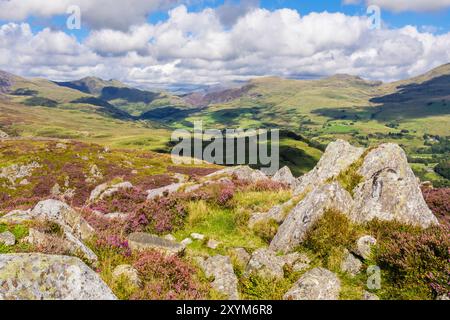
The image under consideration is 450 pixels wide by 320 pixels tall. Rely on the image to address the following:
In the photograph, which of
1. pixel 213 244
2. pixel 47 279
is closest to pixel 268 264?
pixel 213 244

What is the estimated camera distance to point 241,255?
494 inches

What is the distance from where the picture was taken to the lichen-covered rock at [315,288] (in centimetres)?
922

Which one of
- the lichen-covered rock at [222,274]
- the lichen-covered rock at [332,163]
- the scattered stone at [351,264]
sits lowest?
the lichen-covered rock at [222,274]

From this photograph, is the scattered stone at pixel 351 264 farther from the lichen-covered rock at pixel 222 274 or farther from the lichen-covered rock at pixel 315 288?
the lichen-covered rock at pixel 222 274

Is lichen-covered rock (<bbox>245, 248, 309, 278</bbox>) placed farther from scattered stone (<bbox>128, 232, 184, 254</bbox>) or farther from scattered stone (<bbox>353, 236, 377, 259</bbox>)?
scattered stone (<bbox>128, 232, 184, 254</bbox>)

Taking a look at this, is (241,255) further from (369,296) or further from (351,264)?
(369,296)

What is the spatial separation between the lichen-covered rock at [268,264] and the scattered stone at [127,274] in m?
3.71

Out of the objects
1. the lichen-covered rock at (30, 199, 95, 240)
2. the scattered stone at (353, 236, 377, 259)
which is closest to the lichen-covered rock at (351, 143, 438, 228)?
the scattered stone at (353, 236, 377, 259)

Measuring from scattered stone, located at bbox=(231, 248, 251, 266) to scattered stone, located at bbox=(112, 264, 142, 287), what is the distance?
4.09 m

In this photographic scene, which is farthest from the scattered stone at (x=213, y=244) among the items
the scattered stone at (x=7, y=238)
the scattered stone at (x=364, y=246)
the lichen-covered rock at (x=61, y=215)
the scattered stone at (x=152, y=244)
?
the scattered stone at (x=7, y=238)

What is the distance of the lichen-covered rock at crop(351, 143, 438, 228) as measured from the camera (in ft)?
45.0

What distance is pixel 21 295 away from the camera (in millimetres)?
6855
